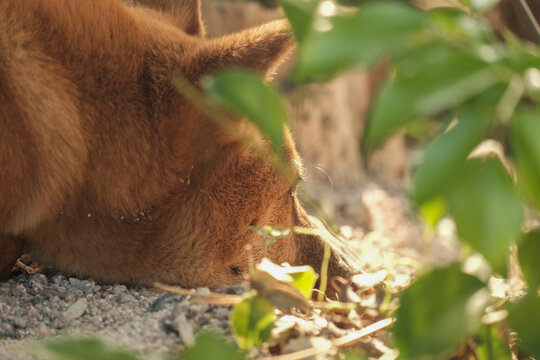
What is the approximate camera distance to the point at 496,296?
1.68m

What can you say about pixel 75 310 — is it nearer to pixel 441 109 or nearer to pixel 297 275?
pixel 297 275

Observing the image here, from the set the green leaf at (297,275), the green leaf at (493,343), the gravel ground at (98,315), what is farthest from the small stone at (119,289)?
the green leaf at (493,343)

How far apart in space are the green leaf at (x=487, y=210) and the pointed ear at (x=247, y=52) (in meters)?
1.07

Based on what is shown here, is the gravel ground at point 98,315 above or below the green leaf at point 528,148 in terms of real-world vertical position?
below

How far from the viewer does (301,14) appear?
3.60 ft

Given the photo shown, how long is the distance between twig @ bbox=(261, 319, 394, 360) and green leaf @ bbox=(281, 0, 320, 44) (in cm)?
72

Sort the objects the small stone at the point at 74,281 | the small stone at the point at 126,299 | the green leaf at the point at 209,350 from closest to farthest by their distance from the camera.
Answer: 1. the green leaf at the point at 209,350
2. the small stone at the point at 126,299
3. the small stone at the point at 74,281

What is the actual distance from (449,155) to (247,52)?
110 centimetres

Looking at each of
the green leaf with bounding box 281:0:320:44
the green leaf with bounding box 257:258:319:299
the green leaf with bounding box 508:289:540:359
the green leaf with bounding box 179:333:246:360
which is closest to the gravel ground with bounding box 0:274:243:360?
the green leaf with bounding box 257:258:319:299

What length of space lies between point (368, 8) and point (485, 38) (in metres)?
0.20

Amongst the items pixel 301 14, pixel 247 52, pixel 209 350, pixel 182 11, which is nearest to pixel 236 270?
pixel 247 52

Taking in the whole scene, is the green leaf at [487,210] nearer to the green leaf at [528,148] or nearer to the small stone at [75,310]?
the green leaf at [528,148]

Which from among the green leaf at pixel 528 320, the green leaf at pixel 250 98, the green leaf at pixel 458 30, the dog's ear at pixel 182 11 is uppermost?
the green leaf at pixel 458 30

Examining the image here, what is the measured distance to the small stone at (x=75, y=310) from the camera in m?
1.99
